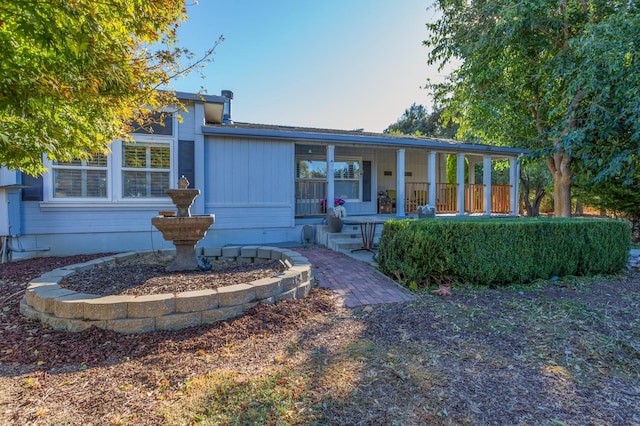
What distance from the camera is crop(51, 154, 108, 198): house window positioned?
6801 millimetres

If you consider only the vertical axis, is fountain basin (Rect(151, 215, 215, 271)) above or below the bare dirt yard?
above

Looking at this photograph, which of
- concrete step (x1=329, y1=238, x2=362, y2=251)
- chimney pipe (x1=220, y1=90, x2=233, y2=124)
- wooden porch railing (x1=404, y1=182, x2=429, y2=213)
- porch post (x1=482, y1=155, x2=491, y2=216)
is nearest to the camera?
concrete step (x1=329, y1=238, x2=362, y2=251)

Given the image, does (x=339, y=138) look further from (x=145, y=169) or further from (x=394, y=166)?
(x=145, y=169)

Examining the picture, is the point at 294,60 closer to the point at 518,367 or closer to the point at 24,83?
the point at 24,83

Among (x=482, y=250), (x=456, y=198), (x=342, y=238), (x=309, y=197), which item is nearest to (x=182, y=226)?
(x=342, y=238)

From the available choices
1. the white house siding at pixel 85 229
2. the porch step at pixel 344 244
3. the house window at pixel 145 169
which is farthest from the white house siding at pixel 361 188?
the white house siding at pixel 85 229

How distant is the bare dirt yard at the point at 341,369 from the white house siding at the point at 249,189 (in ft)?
14.6

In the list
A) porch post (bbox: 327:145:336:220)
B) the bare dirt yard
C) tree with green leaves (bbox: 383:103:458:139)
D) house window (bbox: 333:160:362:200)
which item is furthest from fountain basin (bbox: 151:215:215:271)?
tree with green leaves (bbox: 383:103:458:139)

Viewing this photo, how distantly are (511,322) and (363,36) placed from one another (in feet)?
31.7

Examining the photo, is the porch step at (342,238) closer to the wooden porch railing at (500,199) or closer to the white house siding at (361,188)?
the white house siding at (361,188)

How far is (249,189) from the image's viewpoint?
8.14m

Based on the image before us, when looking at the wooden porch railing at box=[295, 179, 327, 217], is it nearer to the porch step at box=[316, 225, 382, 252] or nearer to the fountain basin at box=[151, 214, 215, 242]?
the porch step at box=[316, 225, 382, 252]

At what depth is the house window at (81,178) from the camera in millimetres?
6801

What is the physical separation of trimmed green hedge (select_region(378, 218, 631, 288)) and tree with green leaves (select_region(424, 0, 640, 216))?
6284mm
